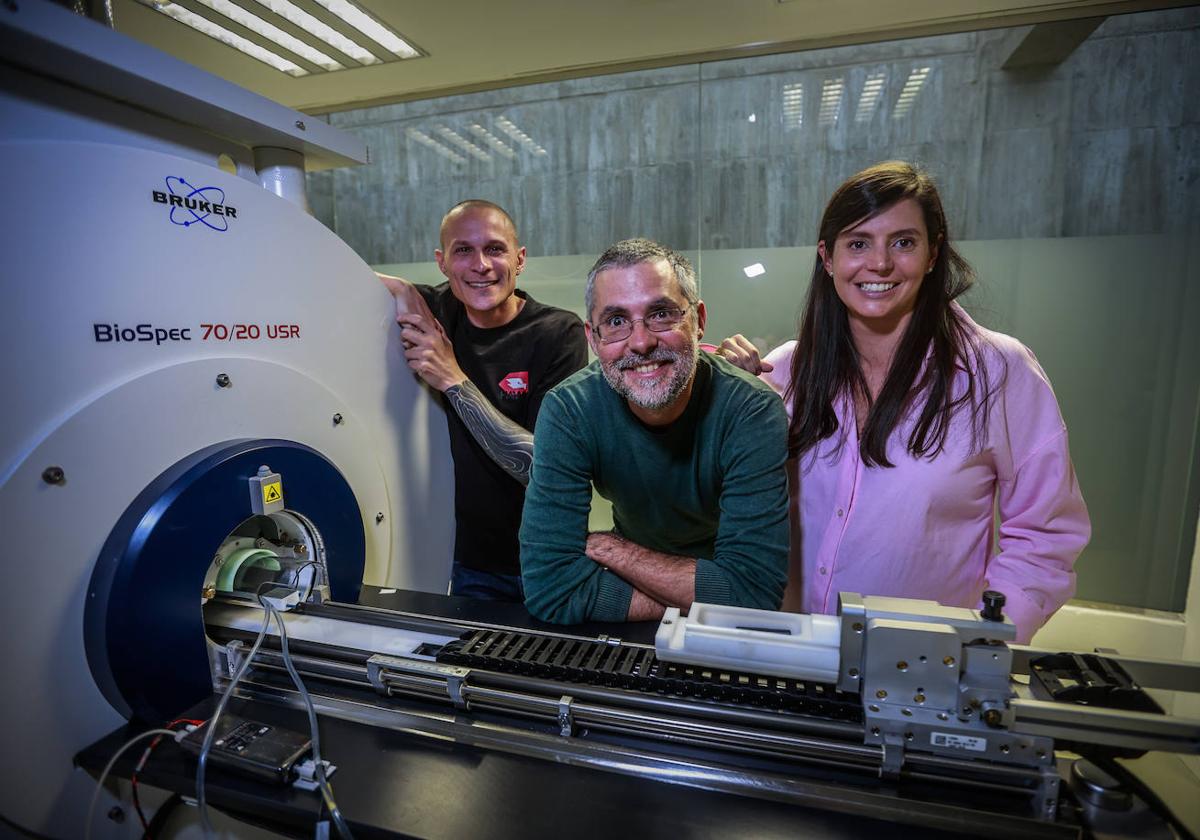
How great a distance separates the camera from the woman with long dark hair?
1275 millimetres

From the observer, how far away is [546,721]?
86 centimetres

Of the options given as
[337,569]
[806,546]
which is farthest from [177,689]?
[806,546]

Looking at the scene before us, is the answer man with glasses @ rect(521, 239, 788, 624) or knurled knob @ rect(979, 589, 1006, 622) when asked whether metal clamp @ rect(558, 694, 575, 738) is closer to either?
man with glasses @ rect(521, 239, 788, 624)

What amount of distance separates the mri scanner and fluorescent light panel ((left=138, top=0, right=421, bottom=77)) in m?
0.54

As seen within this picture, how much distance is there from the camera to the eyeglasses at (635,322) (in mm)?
1325

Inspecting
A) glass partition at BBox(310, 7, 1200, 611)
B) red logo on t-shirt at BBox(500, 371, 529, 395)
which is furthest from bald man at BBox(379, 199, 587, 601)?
glass partition at BBox(310, 7, 1200, 611)

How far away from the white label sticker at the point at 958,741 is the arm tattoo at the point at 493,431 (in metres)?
1.06

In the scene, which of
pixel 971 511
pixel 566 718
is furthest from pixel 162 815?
pixel 971 511

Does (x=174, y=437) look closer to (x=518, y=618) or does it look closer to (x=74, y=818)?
(x=74, y=818)

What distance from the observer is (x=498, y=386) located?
1.73 meters

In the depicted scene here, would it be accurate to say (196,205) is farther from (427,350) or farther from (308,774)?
(308,774)

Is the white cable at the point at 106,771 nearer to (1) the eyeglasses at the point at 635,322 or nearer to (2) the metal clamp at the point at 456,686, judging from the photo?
Result: (2) the metal clamp at the point at 456,686

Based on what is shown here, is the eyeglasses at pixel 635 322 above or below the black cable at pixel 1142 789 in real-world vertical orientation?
above

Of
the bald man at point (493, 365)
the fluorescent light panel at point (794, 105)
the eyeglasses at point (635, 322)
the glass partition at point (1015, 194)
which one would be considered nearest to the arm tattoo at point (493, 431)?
the bald man at point (493, 365)
